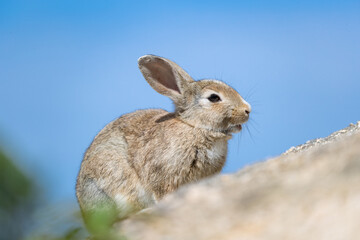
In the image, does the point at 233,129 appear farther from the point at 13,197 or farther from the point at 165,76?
the point at 13,197

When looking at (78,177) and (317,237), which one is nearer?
(317,237)

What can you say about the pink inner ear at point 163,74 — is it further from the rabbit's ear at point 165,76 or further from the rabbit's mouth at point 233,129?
the rabbit's mouth at point 233,129

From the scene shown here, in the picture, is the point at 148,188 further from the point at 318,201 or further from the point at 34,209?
the point at 34,209

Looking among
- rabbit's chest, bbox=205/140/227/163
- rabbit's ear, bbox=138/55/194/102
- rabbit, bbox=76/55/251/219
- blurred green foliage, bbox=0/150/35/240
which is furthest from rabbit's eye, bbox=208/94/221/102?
blurred green foliage, bbox=0/150/35/240

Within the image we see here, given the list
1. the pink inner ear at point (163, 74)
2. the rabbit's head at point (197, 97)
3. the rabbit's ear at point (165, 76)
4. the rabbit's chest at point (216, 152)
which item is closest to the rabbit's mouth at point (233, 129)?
the rabbit's head at point (197, 97)

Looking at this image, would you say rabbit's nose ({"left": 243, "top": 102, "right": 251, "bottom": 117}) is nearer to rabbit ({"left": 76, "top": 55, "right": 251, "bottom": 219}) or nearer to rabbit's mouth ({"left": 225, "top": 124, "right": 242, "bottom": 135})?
rabbit ({"left": 76, "top": 55, "right": 251, "bottom": 219})

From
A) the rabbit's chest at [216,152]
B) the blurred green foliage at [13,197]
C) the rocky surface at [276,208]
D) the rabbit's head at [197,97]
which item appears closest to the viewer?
the blurred green foliage at [13,197]

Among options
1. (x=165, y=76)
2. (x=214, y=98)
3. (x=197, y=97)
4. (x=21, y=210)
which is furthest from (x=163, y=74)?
(x=21, y=210)

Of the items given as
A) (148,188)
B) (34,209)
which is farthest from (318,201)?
(148,188)
